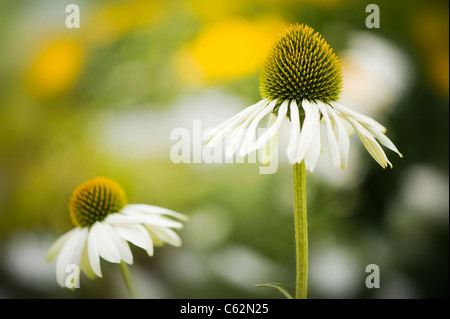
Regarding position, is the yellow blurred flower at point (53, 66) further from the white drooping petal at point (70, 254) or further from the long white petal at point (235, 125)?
the long white petal at point (235, 125)

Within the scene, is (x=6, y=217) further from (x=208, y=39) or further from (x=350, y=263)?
(x=350, y=263)

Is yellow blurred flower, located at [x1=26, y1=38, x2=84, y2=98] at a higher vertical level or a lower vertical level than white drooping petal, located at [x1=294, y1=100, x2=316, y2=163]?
higher

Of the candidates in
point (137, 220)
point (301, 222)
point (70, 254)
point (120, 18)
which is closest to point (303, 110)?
point (301, 222)

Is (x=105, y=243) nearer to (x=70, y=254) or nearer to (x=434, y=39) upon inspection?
(x=70, y=254)

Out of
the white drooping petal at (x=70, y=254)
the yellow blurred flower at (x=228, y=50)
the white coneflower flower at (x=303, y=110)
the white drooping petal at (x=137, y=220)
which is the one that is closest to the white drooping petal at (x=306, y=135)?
the white coneflower flower at (x=303, y=110)

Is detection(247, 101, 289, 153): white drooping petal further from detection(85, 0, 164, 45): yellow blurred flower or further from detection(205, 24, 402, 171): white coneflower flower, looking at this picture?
detection(85, 0, 164, 45): yellow blurred flower

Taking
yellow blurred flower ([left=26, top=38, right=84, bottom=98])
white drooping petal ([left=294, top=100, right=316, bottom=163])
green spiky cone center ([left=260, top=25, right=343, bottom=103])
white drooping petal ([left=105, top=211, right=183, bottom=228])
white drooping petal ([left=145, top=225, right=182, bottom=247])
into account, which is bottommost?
white drooping petal ([left=145, top=225, right=182, bottom=247])

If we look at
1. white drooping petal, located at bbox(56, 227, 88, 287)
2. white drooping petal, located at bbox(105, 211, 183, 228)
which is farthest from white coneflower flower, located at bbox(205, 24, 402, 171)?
white drooping petal, located at bbox(56, 227, 88, 287)
